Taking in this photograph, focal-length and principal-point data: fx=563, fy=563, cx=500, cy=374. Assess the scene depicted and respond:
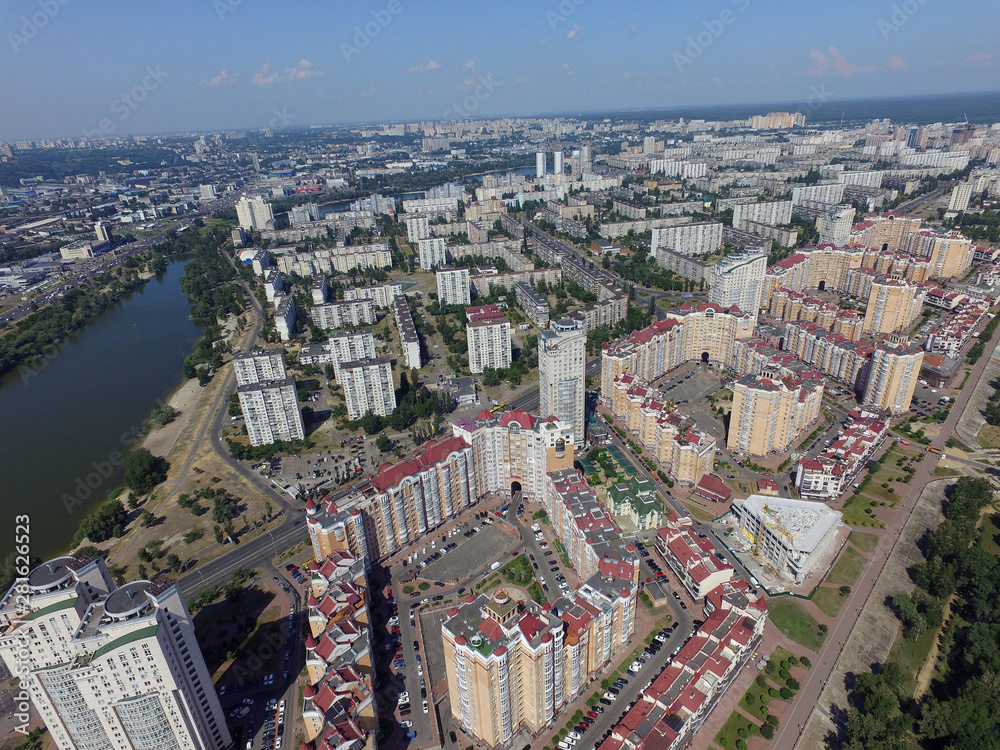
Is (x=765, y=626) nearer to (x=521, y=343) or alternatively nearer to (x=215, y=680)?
(x=215, y=680)

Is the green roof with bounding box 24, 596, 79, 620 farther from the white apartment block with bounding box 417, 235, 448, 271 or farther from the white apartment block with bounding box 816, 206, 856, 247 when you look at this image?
the white apartment block with bounding box 816, 206, 856, 247

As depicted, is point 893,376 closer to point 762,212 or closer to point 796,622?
point 796,622

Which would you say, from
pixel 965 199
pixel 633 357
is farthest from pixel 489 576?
pixel 965 199

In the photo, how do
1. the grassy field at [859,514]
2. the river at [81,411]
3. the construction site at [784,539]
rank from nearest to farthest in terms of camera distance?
1. the construction site at [784,539]
2. the grassy field at [859,514]
3. the river at [81,411]

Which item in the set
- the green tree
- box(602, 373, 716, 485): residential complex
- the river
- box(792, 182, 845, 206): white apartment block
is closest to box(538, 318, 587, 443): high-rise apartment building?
box(602, 373, 716, 485): residential complex

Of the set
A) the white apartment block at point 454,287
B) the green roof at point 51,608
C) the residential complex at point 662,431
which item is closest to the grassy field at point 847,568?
the residential complex at point 662,431

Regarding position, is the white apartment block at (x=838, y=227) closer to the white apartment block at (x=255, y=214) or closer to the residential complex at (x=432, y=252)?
the residential complex at (x=432, y=252)
